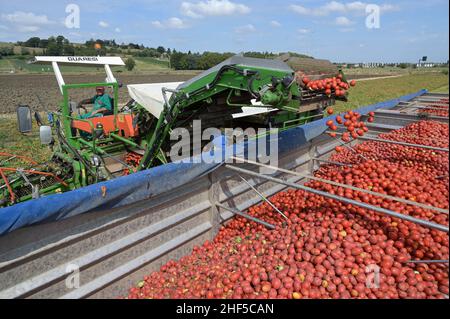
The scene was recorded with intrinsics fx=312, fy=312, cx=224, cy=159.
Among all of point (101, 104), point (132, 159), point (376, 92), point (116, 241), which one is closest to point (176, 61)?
point (376, 92)

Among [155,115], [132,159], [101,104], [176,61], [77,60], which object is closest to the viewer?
[155,115]

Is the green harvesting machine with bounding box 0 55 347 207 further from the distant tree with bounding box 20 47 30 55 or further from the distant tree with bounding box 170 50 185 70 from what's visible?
the distant tree with bounding box 170 50 185 70

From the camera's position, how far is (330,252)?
3072 mm

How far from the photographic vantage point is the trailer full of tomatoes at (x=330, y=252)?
2753 mm

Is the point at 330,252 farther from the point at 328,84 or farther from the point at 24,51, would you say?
the point at 24,51

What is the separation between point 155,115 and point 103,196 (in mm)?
2305

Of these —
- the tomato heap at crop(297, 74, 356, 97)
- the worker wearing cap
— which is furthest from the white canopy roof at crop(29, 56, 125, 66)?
the tomato heap at crop(297, 74, 356, 97)

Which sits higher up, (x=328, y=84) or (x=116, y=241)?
(x=328, y=84)

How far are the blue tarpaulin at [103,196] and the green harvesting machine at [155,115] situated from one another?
1062mm

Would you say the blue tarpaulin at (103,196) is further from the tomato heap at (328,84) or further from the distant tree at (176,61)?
the distant tree at (176,61)

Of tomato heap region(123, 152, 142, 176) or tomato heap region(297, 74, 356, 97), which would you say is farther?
tomato heap region(123, 152, 142, 176)

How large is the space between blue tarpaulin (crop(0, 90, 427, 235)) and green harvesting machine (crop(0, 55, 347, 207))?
106 cm

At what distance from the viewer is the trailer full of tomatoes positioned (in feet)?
9.03
